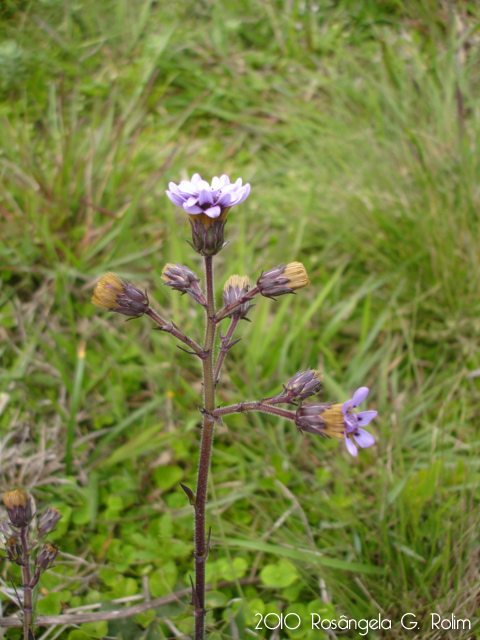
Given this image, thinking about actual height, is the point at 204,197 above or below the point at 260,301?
above

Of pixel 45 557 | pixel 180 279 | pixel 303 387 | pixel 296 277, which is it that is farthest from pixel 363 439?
pixel 45 557

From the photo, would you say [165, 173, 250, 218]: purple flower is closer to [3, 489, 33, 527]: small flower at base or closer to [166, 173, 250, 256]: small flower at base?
[166, 173, 250, 256]: small flower at base

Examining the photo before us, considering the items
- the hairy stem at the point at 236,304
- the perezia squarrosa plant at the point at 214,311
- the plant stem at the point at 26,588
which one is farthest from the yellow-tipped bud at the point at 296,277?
the plant stem at the point at 26,588

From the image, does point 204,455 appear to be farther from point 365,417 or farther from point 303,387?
point 365,417

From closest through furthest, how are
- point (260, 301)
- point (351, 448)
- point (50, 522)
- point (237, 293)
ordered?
point (351, 448)
point (237, 293)
point (50, 522)
point (260, 301)

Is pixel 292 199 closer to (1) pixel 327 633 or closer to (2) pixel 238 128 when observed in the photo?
(2) pixel 238 128

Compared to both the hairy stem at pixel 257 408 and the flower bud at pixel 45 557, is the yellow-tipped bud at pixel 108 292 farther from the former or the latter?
the flower bud at pixel 45 557

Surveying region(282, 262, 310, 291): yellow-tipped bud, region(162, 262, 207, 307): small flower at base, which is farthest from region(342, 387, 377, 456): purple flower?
region(162, 262, 207, 307): small flower at base
